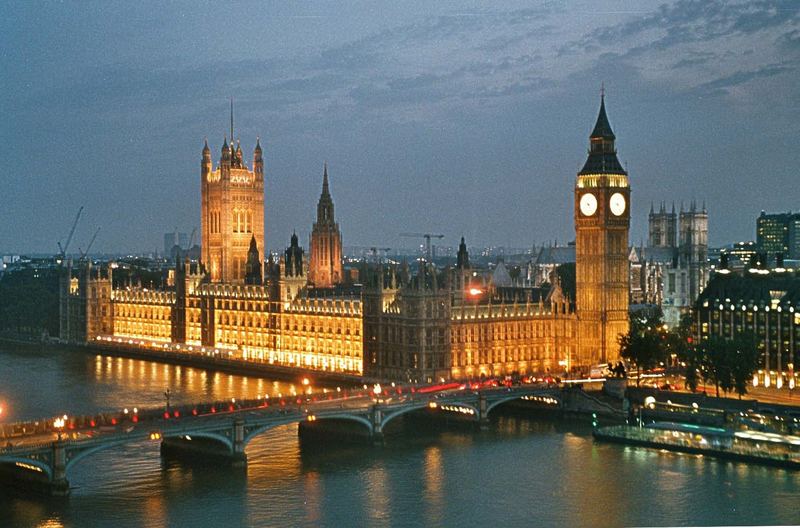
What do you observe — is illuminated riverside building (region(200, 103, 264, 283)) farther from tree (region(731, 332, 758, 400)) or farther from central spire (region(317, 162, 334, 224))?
tree (region(731, 332, 758, 400))

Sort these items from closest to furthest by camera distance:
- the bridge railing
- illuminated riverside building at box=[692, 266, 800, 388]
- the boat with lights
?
the bridge railing → the boat with lights → illuminated riverside building at box=[692, 266, 800, 388]

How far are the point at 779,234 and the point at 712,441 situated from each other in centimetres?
3565

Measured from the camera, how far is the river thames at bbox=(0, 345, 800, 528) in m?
29.1

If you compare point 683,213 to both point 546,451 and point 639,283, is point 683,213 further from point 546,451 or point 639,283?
point 546,451

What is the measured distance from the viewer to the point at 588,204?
5178 centimetres

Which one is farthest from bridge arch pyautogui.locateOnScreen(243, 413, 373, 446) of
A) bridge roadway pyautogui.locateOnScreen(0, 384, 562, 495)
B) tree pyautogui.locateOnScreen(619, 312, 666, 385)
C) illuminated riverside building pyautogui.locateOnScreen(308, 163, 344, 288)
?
illuminated riverside building pyautogui.locateOnScreen(308, 163, 344, 288)

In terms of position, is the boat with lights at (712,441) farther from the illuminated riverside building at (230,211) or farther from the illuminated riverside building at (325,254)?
the illuminated riverside building at (230,211)

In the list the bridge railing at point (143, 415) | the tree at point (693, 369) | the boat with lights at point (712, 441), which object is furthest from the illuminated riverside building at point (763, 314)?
the bridge railing at point (143, 415)

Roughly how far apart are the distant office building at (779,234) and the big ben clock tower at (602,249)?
59.9 feet

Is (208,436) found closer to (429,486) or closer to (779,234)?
(429,486)

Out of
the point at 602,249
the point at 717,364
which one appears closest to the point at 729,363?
the point at 717,364

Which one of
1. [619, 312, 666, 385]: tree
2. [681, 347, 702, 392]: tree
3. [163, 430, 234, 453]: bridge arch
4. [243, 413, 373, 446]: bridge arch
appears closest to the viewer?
[163, 430, 234, 453]: bridge arch

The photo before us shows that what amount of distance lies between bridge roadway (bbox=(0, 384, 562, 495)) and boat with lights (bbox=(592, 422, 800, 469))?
4905mm

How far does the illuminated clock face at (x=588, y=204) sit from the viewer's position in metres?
51.6
